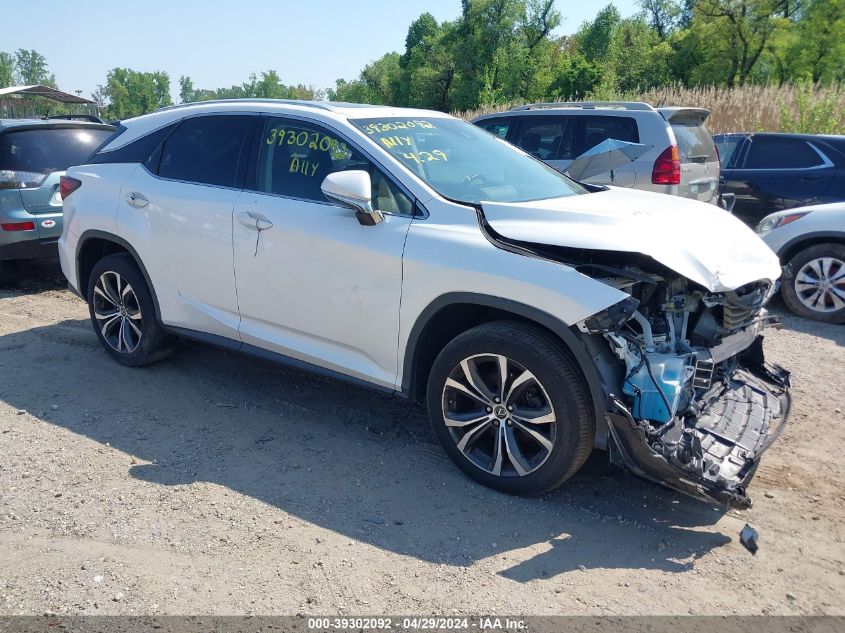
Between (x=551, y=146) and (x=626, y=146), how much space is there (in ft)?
13.9

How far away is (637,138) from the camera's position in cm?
A: 830

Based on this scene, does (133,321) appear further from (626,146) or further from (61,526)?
(626,146)

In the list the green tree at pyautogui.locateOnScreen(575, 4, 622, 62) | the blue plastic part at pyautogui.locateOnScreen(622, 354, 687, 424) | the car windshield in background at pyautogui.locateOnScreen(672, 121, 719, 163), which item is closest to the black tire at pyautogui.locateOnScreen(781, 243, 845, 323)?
the car windshield in background at pyautogui.locateOnScreen(672, 121, 719, 163)

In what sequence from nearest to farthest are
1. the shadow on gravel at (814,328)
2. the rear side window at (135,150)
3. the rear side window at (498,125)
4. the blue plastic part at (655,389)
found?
1. the blue plastic part at (655,389)
2. the rear side window at (135,150)
3. the shadow on gravel at (814,328)
4. the rear side window at (498,125)

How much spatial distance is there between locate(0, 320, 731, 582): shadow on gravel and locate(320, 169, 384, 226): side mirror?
4.74 ft

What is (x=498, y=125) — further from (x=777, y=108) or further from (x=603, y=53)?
(x=603, y=53)

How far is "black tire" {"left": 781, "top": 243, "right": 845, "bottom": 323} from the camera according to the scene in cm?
661

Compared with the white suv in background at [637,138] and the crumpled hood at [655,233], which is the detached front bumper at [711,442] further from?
the white suv in background at [637,138]

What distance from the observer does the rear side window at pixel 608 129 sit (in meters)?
8.36

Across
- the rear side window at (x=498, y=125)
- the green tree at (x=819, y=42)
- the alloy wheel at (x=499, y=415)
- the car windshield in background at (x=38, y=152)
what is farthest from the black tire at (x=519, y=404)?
the green tree at (x=819, y=42)

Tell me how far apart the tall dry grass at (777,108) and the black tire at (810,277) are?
861 centimetres

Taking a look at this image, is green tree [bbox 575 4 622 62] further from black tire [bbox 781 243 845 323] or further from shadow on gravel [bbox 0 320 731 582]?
shadow on gravel [bbox 0 320 731 582]

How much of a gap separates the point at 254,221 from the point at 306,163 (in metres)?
0.48

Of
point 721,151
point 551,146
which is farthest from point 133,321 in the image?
point 721,151
